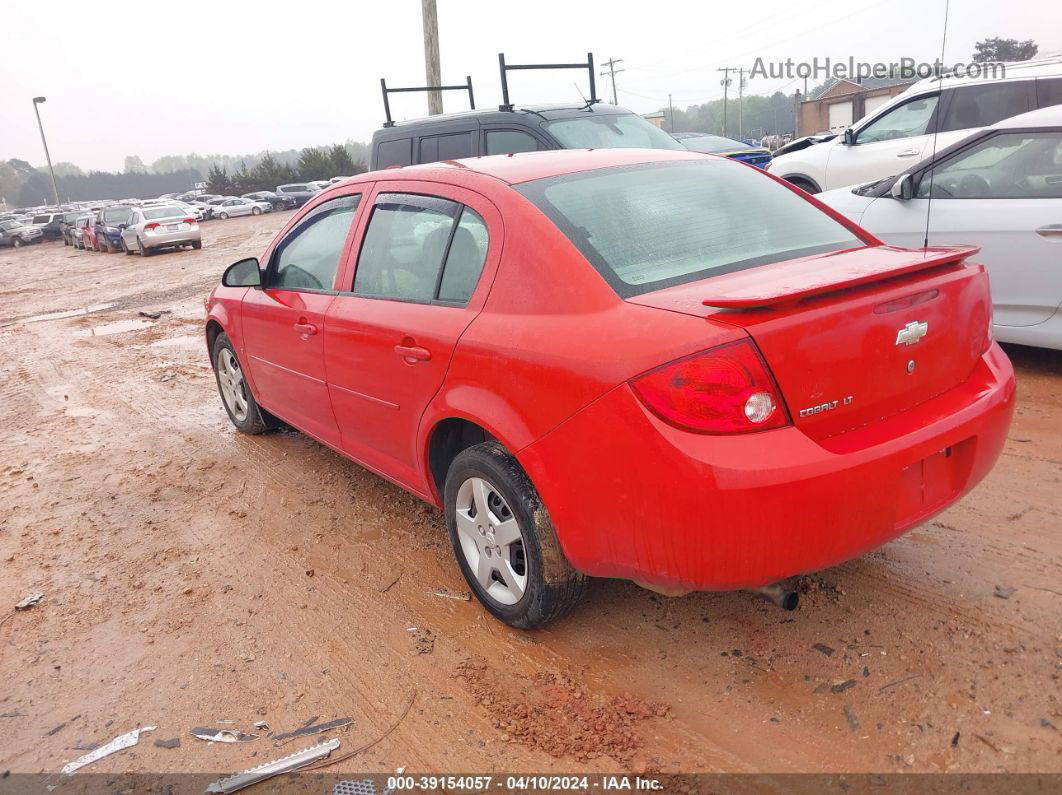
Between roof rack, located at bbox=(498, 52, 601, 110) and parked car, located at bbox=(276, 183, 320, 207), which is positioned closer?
roof rack, located at bbox=(498, 52, 601, 110)

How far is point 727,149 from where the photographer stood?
13.3 metres

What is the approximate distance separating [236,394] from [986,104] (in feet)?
23.3

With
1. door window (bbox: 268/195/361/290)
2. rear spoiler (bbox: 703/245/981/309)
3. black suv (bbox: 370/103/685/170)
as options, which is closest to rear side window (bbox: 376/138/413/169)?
black suv (bbox: 370/103/685/170)

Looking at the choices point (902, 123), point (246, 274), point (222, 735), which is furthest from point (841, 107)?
point (222, 735)

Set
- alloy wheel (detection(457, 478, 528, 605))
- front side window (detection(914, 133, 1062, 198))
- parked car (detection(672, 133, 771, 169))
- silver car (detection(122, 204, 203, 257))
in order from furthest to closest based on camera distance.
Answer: silver car (detection(122, 204, 203, 257))
parked car (detection(672, 133, 771, 169))
front side window (detection(914, 133, 1062, 198))
alloy wheel (detection(457, 478, 528, 605))

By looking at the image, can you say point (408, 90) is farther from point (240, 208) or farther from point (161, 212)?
point (240, 208)

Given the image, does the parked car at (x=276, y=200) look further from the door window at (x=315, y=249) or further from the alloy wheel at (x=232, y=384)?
the door window at (x=315, y=249)

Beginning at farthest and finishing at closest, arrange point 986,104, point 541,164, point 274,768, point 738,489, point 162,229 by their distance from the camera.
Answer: point 162,229
point 986,104
point 541,164
point 274,768
point 738,489

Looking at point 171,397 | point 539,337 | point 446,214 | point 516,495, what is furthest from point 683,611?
point 171,397

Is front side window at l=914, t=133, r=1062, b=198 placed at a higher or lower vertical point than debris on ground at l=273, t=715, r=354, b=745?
higher

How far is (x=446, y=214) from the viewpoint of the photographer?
3.37 m

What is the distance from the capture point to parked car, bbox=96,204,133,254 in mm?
27094

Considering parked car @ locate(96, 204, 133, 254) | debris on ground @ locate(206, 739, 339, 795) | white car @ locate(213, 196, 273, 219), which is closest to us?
debris on ground @ locate(206, 739, 339, 795)

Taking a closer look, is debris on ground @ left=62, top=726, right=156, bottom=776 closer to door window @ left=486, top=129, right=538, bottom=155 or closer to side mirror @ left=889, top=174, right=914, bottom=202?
side mirror @ left=889, top=174, right=914, bottom=202
